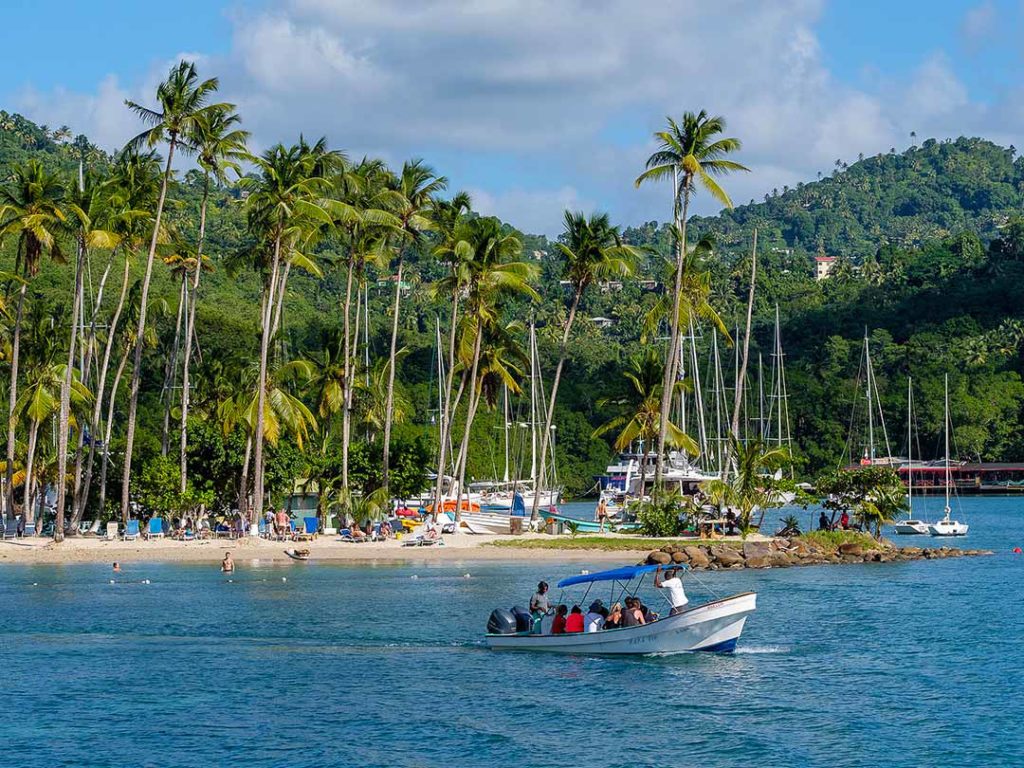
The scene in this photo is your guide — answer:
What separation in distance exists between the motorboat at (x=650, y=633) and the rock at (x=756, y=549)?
23.0 meters

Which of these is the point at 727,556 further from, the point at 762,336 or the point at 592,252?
the point at 762,336

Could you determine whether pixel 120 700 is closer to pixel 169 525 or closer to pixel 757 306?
pixel 169 525

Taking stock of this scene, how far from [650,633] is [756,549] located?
24840 mm

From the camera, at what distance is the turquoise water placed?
88.9ft

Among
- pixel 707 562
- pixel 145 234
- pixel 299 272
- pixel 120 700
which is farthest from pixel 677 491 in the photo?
pixel 299 272

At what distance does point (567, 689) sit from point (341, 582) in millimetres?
21219

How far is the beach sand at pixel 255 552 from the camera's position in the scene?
2376 inches

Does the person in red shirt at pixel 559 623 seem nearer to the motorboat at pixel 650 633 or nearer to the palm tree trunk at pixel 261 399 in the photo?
the motorboat at pixel 650 633

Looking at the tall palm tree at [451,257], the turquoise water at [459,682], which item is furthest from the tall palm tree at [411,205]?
the turquoise water at [459,682]

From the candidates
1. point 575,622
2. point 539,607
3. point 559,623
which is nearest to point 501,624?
point 539,607

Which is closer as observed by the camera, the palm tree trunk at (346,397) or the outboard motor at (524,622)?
the outboard motor at (524,622)

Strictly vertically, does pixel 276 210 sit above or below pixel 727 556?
above

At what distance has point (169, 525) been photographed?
68.4 metres

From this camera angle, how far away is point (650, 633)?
3603 centimetres
